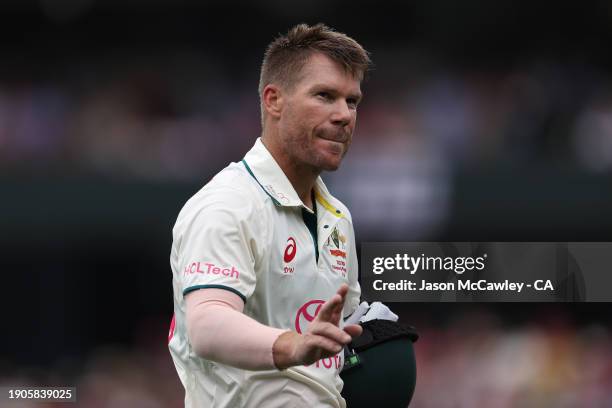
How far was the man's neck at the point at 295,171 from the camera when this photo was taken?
8.79 feet

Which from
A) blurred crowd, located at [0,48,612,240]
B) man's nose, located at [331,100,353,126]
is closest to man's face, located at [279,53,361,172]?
man's nose, located at [331,100,353,126]

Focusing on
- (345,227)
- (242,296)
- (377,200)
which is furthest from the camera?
(377,200)

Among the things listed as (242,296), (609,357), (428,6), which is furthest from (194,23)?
(242,296)

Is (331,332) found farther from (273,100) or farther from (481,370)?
(481,370)

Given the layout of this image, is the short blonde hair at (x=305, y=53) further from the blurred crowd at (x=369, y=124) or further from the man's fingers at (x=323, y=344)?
the blurred crowd at (x=369, y=124)

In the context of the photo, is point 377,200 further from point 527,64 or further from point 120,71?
point 120,71

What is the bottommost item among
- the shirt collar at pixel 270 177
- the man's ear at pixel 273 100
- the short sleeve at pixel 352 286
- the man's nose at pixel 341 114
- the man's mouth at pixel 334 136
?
the short sleeve at pixel 352 286

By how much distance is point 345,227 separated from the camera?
2875 mm

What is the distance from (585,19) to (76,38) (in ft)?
8.61

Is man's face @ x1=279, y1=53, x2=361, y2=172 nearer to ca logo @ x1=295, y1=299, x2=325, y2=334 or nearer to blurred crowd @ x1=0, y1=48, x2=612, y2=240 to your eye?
ca logo @ x1=295, y1=299, x2=325, y2=334

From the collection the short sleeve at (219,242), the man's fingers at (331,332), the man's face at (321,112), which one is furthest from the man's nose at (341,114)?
the man's fingers at (331,332)

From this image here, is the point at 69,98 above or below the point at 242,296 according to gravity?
above

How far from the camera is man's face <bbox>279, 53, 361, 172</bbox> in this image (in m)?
2.58

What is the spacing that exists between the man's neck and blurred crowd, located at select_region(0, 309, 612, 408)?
9.02 feet
